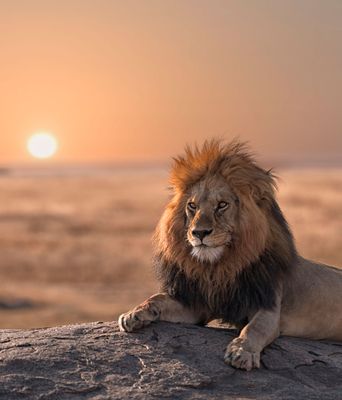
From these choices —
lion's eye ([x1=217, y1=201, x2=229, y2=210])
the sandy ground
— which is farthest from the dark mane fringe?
the sandy ground

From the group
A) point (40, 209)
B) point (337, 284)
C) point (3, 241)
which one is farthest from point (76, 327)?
point (40, 209)

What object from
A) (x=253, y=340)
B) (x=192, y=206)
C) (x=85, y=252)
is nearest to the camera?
(x=253, y=340)

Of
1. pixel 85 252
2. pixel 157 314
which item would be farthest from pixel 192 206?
pixel 85 252

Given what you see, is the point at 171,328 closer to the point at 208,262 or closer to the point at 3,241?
the point at 208,262

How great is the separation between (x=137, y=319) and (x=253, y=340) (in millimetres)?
695

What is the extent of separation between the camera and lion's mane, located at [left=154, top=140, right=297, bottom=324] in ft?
18.3

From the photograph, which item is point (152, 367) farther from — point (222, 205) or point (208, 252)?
point (222, 205)

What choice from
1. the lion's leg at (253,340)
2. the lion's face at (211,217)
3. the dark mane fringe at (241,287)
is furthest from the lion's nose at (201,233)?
the lion's leg at (253,340)

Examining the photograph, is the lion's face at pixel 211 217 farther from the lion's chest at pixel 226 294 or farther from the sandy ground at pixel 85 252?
the sandy ground at pixel 85 252

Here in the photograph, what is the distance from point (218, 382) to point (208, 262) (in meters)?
0.72

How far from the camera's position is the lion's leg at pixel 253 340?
17.6ft

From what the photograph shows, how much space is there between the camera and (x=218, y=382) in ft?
17.2

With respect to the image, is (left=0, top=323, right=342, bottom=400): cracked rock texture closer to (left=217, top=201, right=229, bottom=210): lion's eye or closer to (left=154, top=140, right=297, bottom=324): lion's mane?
(left=154, top=140, right=297, bottom=324): lion's mane

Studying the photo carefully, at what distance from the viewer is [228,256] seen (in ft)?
18.2
